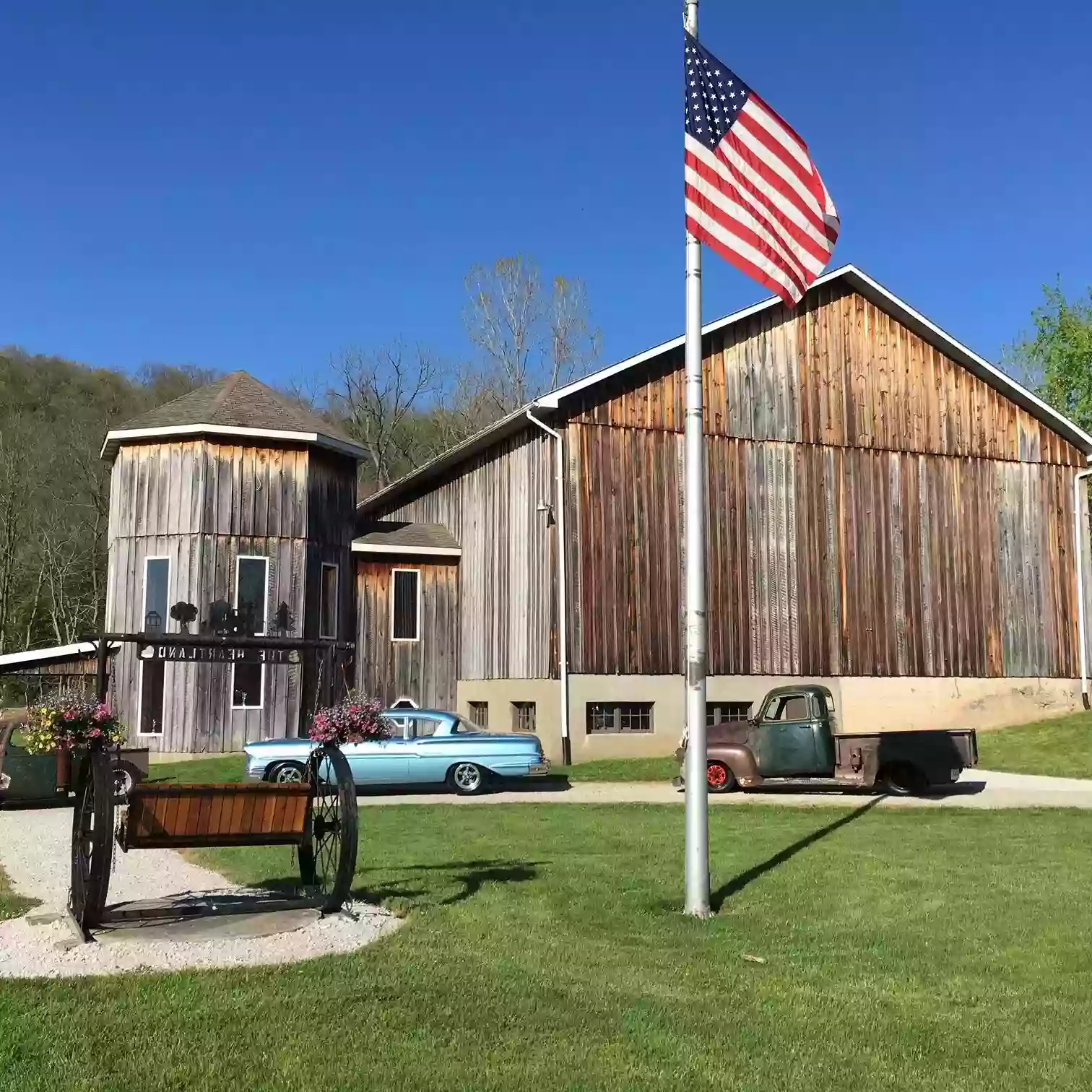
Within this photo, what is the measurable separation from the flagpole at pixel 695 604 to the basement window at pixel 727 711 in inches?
627

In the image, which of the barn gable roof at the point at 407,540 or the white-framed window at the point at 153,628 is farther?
the barn gable roof at the point at 407,540

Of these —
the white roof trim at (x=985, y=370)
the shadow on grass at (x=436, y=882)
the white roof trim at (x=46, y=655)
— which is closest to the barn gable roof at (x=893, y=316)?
the white roof trim at (x=985, y=370)

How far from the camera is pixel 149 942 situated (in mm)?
7723

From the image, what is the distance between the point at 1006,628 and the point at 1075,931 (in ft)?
67.0

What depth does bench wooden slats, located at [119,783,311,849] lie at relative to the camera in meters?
8.30

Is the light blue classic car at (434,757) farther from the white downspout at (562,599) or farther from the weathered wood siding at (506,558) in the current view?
the weathered wood siding at (506,558)

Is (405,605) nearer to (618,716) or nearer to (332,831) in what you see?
(618,716)

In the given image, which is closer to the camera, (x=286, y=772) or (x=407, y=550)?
(x=286, y=772)

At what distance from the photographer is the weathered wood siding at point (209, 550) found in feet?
80.5


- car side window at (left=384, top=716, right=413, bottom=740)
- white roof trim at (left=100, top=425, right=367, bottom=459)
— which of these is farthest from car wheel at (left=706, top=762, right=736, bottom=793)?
white roof trim at (left=100, top=425, right=367, bottom=459)

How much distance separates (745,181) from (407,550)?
736 inches

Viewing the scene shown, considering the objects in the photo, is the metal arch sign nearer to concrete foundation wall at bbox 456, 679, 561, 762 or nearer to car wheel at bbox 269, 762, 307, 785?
car wheel at bbox 269, 762, 307, 785

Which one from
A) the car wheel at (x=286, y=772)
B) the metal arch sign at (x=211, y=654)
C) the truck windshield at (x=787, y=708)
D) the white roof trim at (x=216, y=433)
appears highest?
the white roof trim at (x=216, y=433)

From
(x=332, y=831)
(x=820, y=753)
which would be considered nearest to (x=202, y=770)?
(x=820, y=753)
